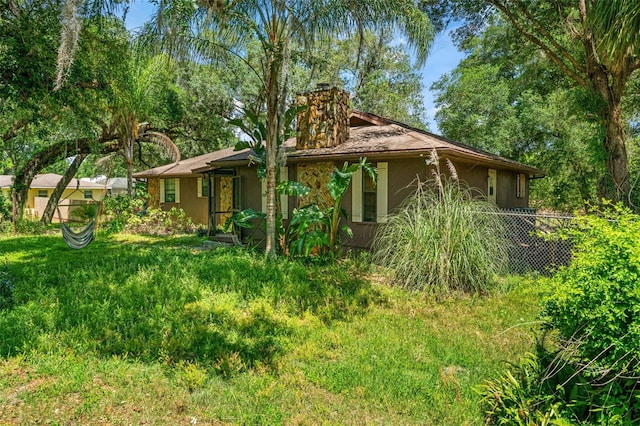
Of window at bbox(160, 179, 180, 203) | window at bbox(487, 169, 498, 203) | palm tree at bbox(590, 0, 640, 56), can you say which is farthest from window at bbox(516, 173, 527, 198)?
window at bbox(160, 179, 180, 203)

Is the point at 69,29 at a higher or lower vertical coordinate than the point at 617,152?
higher

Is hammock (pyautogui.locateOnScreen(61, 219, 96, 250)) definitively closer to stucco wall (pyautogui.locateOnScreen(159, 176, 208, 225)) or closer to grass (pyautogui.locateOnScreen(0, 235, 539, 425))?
grass (pyautogui.locateOnScreen(0, 235, 539, 425))

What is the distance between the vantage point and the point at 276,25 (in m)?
8.00

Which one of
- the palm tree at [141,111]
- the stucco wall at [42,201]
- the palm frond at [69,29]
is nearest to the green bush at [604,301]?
the palm frond at [69,29]

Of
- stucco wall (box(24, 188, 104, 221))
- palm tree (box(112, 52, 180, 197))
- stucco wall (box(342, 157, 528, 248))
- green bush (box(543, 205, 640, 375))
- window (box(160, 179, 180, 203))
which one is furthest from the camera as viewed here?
stucco wall (box(24, 188, 104, 221))

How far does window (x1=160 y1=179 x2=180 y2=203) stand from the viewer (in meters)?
Result: 17.3

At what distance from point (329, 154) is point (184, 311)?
558 cm

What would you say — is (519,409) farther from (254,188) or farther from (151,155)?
(151,155)

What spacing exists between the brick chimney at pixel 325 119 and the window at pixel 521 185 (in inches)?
284

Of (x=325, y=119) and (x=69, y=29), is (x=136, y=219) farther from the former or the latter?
(x=69, y=29)

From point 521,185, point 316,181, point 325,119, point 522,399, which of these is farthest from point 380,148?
point 521,185

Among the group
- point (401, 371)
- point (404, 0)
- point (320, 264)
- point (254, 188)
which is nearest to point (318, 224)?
point (320, 264)

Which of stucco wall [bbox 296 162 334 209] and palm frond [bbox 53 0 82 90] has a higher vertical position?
palm frond [bbox 53 0 82 90]

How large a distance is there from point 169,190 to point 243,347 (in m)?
15.2
